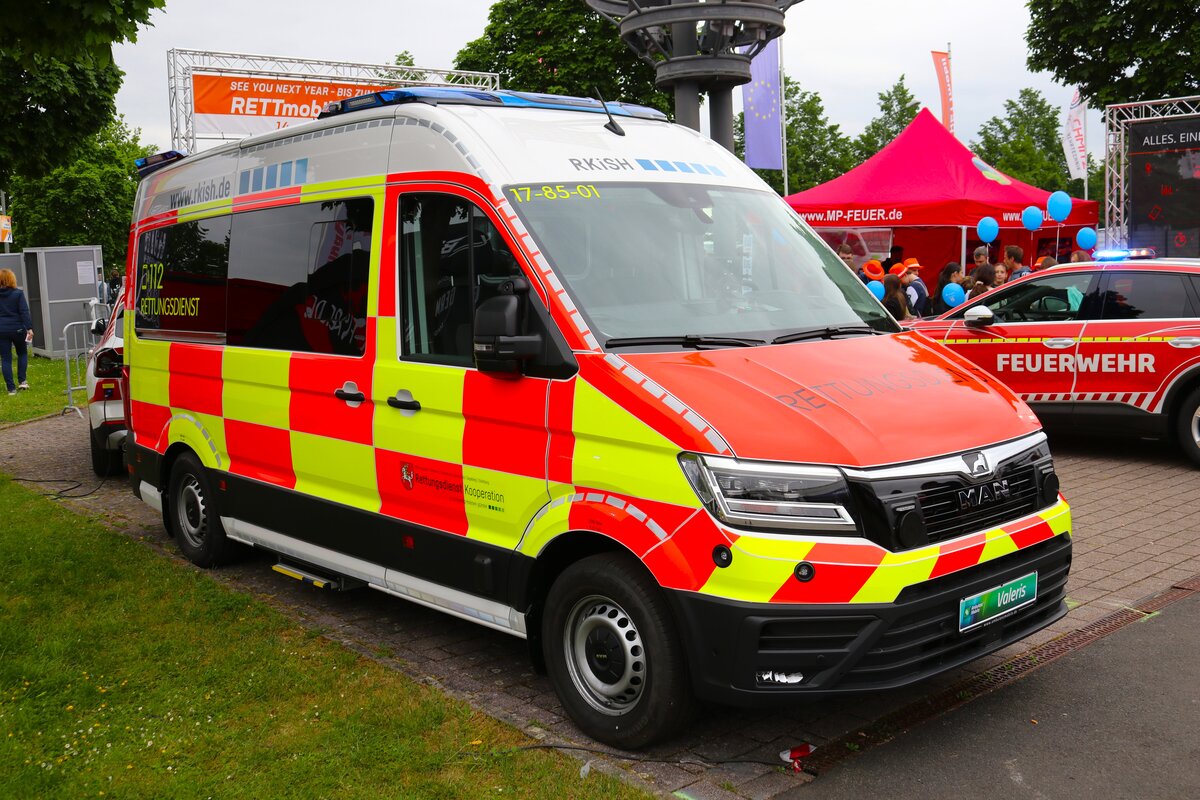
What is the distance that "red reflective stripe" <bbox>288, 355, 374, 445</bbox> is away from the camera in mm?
5426

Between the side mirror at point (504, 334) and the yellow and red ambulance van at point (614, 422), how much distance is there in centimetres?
1

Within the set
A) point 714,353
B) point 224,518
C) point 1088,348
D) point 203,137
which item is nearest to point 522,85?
point 203,137

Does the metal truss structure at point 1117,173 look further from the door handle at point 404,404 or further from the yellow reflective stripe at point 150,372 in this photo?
the door handle at point 404,404

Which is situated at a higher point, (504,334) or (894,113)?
(894,113)

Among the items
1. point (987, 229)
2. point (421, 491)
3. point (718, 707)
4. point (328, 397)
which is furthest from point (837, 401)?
point (987, 229)

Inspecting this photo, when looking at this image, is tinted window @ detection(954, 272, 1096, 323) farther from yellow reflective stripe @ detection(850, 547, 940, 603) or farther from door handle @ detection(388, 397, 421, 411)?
door handle @ detection(388, 397, 421, 411)

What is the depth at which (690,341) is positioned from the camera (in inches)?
174

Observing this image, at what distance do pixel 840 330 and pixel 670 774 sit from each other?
1991 mm

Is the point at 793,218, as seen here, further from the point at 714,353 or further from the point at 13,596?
the point at 13,596

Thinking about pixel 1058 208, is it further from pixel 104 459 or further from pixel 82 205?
pixel 82 205

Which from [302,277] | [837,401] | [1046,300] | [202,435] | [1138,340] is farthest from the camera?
[1046,300]

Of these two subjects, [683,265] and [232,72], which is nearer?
[683,265]

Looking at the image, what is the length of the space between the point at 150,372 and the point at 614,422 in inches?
186

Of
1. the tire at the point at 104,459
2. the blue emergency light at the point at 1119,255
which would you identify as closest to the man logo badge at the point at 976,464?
the blue emergency light at the point at 1119,255
